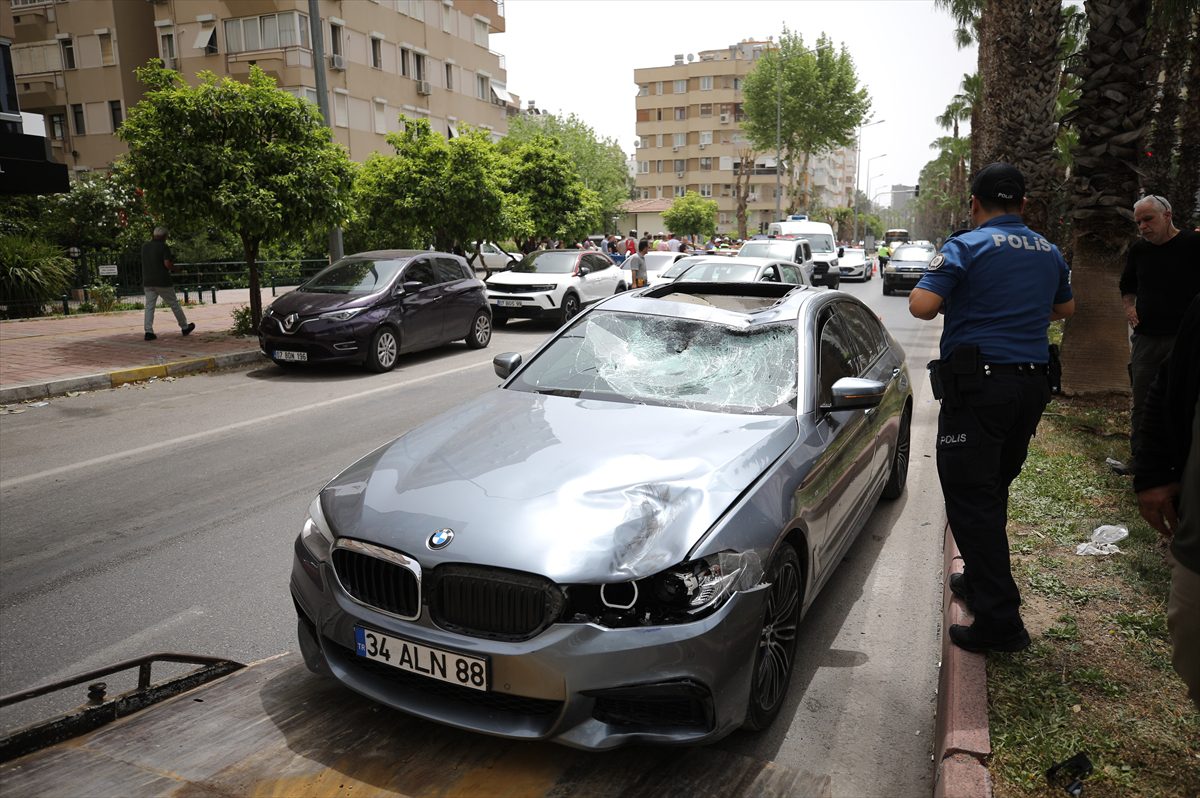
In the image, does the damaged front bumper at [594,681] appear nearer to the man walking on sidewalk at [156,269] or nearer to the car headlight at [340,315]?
the car headlight at [340,315]

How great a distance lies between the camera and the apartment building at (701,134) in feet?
312

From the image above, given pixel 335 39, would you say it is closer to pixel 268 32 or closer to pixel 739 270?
pixel 268 32

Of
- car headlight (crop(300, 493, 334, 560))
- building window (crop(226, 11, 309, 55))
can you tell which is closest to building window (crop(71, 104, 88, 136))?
building window (crop(226, 11, 309, 55))

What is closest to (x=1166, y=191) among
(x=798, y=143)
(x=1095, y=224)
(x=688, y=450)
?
(x=1095, y=224)

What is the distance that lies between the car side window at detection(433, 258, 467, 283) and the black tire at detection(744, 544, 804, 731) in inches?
446

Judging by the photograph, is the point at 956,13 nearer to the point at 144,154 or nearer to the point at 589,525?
the point at 144,154

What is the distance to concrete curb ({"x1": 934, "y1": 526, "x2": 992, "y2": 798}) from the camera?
2873 mm

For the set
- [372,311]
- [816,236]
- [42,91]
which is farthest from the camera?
[42,91]

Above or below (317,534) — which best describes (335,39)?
above

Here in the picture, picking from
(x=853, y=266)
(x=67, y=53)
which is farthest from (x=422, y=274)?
(x=67, y=53)

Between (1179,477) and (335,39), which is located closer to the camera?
(1179,477)

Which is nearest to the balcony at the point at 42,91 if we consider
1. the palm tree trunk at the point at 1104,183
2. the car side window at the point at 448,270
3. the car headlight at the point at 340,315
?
the car side window at the point at 448,270

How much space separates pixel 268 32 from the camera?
36281 mm

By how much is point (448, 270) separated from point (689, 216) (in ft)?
165
